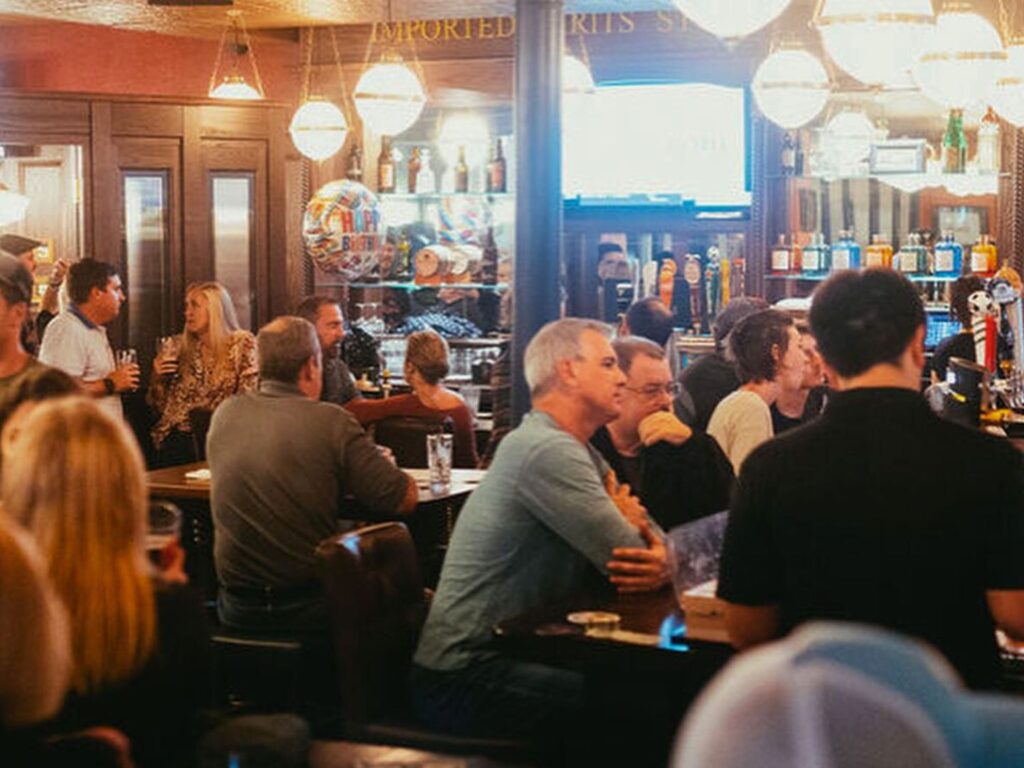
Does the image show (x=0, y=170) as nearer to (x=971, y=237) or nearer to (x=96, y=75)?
(x=96, y=75)

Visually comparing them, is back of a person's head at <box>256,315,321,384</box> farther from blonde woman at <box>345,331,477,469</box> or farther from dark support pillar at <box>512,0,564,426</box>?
blonde woman at <box>345,331,477,469</box>


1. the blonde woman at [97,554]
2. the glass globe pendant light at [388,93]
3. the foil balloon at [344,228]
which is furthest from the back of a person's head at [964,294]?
the blonde woman at [97,554]

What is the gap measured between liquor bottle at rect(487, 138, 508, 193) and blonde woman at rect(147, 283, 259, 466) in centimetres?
234

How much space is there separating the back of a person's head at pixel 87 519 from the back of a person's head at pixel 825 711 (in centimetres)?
187

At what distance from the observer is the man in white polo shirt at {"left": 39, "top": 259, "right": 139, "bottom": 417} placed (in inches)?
334

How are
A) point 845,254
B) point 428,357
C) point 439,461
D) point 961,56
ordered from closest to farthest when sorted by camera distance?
point 961,56, point 439,461, point 428,357, point 845,254

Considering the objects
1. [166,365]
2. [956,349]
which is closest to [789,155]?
[956,349]

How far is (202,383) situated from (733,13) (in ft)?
15.2

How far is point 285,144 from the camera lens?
36.4ft

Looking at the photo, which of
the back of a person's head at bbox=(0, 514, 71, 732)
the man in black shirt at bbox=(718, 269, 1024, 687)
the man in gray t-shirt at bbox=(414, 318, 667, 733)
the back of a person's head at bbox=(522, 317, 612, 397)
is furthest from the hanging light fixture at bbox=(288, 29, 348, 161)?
the back of a person's head at bbox=(0, 514, 71, 732)

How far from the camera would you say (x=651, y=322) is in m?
7.64

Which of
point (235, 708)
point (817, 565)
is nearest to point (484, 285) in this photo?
point (235, 708)

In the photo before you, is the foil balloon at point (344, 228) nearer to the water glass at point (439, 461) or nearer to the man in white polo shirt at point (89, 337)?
the man in white polo shirt at point (89, 337)

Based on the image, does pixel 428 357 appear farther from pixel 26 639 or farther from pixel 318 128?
pixel 26 639
